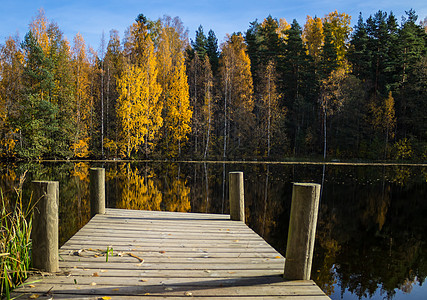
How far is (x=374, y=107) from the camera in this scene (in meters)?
31.9

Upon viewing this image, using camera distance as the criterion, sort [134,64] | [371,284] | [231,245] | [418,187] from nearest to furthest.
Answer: [231,245], [371,284], [418,187], [134,64]

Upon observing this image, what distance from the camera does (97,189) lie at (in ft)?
19.0

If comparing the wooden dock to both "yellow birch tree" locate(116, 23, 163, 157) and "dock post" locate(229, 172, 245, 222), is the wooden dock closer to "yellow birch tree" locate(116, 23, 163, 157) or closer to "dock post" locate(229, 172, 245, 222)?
"dock post" locate(229, 172, 245, 222)

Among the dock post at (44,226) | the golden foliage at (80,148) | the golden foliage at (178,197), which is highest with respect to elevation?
the dock post at (44,226)

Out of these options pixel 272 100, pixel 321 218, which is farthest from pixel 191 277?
pixel 272 100

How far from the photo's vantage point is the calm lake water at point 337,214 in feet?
19.1

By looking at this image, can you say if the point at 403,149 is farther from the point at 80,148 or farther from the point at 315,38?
the point at 80,148

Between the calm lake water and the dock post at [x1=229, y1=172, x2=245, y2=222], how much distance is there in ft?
5.04

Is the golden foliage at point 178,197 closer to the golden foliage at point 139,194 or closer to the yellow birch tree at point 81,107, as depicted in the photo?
the golden foliage at point 139,194

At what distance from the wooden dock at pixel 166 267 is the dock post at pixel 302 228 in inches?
6.2

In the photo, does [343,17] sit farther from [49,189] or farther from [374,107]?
[49,189]

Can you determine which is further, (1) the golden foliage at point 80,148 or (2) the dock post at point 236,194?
(1) the golden foliage at point 80,148

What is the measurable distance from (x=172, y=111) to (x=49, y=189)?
2614cm

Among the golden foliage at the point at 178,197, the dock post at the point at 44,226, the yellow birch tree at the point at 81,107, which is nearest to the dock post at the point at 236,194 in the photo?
the dock post at the point at 44,226
